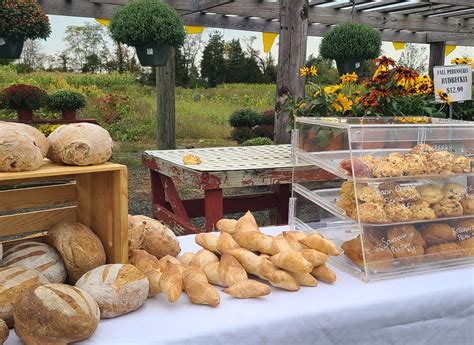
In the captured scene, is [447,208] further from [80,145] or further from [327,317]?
[80,145]

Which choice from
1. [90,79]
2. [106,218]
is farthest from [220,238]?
[90,79]

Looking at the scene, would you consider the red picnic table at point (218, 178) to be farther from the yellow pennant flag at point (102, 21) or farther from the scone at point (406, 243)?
the yellow pennant flag at point (102, 21)

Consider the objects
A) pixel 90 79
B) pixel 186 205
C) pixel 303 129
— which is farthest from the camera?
pixel 90 79

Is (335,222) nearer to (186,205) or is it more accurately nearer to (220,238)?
(220,238)

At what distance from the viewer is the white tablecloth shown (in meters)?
1.12

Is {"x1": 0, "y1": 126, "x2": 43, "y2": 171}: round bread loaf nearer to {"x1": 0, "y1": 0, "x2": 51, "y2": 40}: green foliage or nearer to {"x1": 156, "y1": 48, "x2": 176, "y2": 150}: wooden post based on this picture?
{"x1": 0, "y1": 0, "x2": 51, "y2": 40}: green foliage

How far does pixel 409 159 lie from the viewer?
1.49 meters

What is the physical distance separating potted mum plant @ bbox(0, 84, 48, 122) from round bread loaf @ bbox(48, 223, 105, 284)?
5483 mm

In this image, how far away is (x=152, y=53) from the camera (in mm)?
4605

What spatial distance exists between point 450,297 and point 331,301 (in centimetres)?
35

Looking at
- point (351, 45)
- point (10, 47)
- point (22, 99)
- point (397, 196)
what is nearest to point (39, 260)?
point (397, 196)

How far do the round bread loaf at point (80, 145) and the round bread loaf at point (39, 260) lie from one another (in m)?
0.23

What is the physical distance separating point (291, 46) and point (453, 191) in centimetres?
290

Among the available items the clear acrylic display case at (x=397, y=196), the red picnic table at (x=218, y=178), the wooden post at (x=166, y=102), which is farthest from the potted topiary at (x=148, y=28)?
the clear acrylic display case at (x=397, y=196)
